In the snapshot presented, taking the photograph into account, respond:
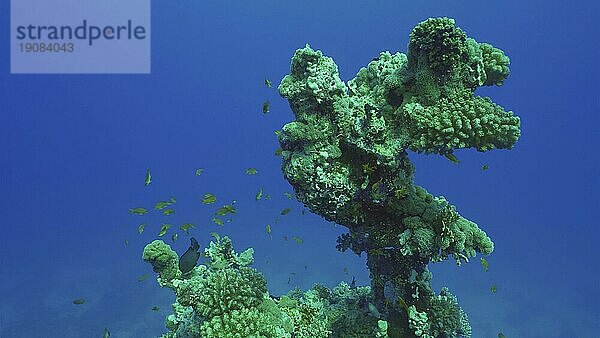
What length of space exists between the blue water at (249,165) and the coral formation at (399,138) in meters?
14.2

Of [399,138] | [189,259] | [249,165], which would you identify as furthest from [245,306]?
[249,165]

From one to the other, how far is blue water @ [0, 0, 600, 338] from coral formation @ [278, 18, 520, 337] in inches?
561

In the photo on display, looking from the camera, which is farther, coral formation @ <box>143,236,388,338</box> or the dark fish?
the dark fish

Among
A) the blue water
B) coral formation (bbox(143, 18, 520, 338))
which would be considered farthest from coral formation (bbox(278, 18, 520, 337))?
the blue water

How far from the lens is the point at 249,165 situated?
115 meters

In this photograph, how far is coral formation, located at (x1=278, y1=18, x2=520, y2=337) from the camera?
6.61 meters

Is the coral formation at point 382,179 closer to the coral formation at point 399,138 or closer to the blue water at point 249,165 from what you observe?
the coral formation at point 399,138

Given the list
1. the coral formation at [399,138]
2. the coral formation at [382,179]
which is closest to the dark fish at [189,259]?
the coral formation at [382,179]

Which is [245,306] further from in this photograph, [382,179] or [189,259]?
[382,179]

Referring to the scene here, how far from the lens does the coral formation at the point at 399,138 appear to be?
6605 mm

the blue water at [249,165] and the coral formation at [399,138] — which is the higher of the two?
the blue water at [249,165]

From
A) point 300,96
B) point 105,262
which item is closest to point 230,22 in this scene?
point 105,262

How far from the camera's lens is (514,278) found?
28.5 meters

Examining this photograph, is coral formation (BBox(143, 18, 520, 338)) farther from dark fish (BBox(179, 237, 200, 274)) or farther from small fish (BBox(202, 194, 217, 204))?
small fish (BBox(202, 194, 217, 204))
